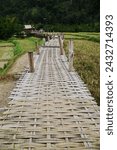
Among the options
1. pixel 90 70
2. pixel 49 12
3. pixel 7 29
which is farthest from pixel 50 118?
pixel 49 12

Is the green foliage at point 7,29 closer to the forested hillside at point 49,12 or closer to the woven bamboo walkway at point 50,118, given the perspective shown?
the forested hillside at point 49,12

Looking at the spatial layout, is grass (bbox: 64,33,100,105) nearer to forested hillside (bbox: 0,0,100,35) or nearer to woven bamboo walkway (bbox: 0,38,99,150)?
woven bamboo walkway (bbox: 0,38,99,150)

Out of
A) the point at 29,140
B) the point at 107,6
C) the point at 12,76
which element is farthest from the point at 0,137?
the point at 12,76

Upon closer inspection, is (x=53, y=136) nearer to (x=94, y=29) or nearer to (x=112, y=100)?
(x=112, y=100)

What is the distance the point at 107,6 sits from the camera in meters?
4.23

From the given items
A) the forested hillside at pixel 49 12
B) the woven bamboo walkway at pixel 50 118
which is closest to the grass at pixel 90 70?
the woven bamboo walkway at pixel 50 118

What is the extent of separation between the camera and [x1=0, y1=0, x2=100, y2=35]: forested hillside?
214 ft

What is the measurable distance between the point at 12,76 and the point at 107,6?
10.7 m

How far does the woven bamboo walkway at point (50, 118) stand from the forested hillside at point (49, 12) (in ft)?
167

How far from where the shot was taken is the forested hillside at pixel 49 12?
65.3m

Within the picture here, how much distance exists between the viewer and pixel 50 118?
7.10m

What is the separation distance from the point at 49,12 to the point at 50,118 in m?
65.4

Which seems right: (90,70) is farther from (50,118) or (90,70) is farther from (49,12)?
(49,12)

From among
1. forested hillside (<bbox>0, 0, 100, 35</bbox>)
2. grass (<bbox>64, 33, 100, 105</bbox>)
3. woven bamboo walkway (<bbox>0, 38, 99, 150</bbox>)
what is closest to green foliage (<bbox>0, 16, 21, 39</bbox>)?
forested hillside (<bbox>0, 0, 100, 35</bbox>)
